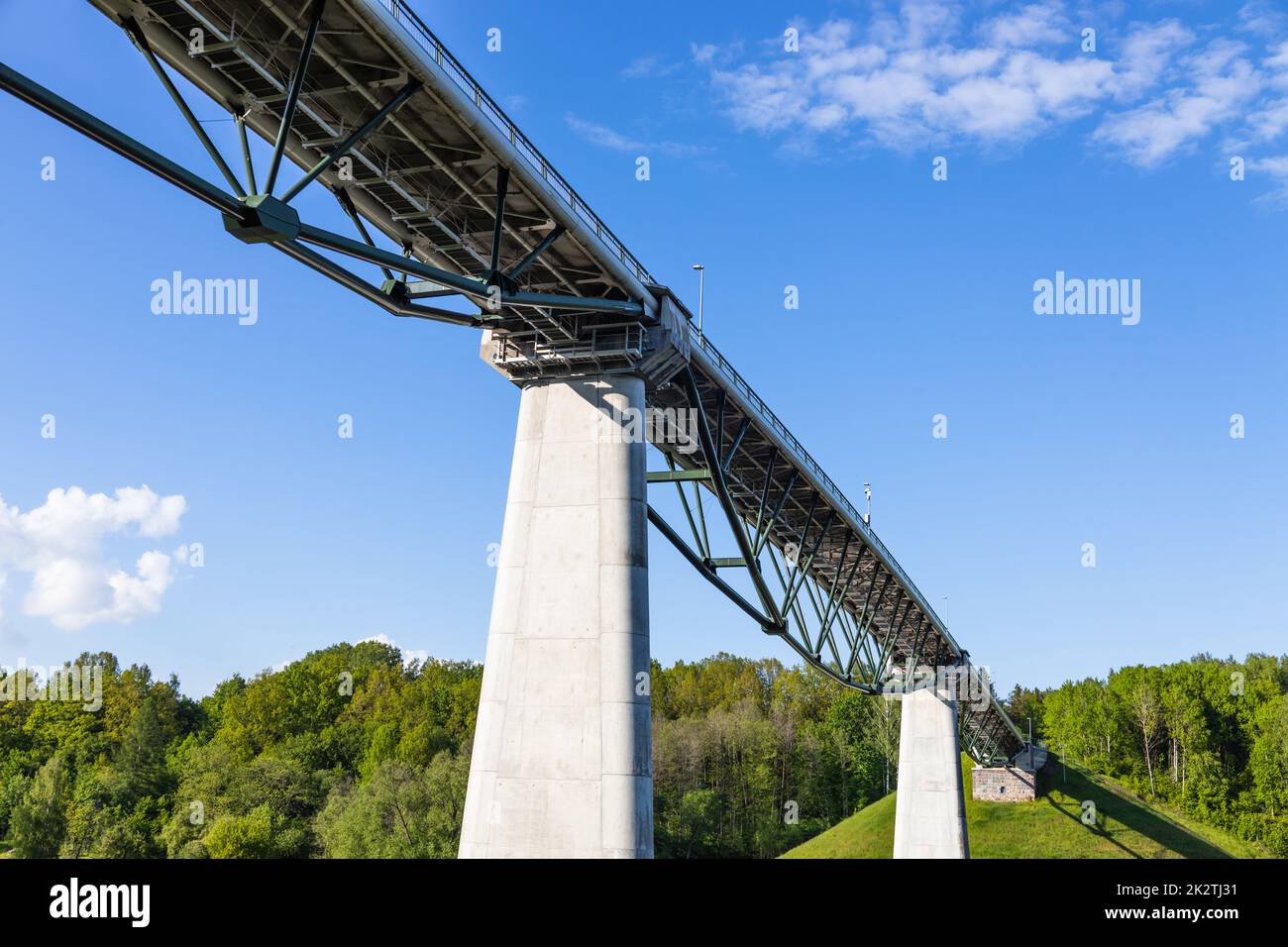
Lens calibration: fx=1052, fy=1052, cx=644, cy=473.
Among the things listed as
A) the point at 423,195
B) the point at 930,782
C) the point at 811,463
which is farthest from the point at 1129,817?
the point at 423,195

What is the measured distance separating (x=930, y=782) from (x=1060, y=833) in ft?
49.5

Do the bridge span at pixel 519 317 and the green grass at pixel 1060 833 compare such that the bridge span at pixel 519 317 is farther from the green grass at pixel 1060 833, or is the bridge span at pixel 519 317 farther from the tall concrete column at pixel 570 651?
the green grass at pixel 1060 833

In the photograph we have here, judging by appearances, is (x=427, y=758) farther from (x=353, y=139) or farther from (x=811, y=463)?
(x=353, y=139)

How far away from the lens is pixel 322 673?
90562mm

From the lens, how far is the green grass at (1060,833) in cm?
6281

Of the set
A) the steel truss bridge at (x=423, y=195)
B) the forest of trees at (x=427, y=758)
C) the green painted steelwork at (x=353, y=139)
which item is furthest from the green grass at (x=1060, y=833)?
the green painted steelwork at (x=353, y=139)

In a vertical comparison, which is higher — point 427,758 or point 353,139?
point 353,139

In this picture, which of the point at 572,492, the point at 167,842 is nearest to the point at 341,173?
the point at 572,492

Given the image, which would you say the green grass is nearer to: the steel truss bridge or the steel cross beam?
the steel truss bridge

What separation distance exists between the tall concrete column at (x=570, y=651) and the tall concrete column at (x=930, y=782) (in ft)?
126

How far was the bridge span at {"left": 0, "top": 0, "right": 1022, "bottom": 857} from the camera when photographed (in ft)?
46.5

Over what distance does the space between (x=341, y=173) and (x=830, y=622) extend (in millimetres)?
29534

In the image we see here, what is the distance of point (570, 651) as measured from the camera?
21000 mm

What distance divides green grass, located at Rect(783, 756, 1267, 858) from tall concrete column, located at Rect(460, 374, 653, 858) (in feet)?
154
